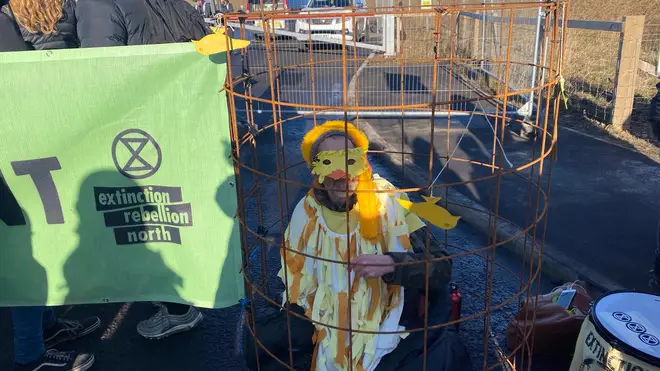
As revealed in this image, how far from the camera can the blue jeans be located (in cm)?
319

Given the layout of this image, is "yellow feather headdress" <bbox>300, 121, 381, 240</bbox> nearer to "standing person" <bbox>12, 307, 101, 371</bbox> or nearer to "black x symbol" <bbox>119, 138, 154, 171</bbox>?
"black x symbol" <bbox>119, 138, 154, 171</bbox>

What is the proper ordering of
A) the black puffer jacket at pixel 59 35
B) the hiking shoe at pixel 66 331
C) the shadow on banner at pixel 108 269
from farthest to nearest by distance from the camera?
1. the hiking shoe at pixel 66 331
2. the black puffer jacket at pixel 59 35
3. the shadow on banner at pixel 108 269

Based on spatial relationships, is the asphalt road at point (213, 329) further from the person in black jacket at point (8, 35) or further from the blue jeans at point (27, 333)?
the person in black jacket at point (8, 35)

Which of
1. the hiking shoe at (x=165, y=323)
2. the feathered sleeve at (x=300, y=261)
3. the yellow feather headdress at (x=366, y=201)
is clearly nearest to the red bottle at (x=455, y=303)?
the yellow feather headdress at (x=366, y=201)

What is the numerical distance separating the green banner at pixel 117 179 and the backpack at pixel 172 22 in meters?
1.50

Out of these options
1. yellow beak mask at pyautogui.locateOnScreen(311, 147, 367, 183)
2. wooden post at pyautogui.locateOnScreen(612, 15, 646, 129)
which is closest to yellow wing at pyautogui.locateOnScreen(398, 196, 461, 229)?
yellow beak mask at pyautogui.locateOnScreen(311, 147, 367, 183)

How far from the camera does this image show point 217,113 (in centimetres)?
285

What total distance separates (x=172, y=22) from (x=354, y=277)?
286 centimetres

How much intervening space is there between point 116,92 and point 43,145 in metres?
0.50

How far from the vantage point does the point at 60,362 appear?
11.0ft

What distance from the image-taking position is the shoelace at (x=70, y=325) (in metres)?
3.68

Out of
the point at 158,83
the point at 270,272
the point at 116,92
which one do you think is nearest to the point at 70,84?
the point at 116,92

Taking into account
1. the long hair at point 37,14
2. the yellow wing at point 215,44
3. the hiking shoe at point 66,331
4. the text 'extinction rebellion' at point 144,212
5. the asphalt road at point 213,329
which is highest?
the long hair at point 37,14

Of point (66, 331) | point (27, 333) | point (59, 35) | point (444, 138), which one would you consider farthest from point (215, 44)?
point (444, 138)
